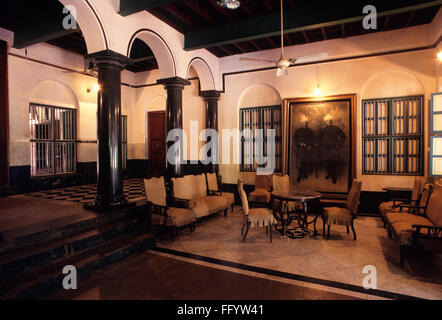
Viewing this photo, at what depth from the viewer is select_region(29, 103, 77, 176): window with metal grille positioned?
7.39 meters

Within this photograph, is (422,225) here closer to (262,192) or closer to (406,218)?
(406,218)

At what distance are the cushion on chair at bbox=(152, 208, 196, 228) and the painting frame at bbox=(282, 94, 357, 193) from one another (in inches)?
130

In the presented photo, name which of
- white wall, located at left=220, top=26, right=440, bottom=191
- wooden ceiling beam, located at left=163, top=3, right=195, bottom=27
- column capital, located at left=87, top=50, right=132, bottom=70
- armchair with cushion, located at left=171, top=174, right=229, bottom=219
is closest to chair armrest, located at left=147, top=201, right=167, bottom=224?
armchair with cushion, located at left=171, top=174, right=229, bottom=219

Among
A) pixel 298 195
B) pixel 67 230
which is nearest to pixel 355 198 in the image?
pixel 298 195

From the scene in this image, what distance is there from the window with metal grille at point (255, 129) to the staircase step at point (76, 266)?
164 inches

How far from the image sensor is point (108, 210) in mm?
4566

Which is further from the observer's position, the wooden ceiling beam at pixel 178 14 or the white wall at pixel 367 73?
the white wall at pixel 367 73

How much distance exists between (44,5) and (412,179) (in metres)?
8.82

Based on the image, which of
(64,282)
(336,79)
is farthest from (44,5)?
(336,79)

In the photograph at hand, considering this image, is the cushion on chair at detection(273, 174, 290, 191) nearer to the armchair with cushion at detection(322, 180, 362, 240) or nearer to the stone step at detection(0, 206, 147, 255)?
the armchair with cushion at detection(322, 180, 362, 240)

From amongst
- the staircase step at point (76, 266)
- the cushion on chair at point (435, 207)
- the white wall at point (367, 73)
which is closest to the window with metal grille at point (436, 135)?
the cushion on chair at point (435, 207)

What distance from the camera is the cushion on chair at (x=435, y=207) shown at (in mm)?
3927

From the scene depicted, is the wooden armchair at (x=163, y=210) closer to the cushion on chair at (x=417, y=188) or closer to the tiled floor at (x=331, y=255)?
the tiled floor at (x=331, y=255)

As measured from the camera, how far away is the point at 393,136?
6340 millimetres
